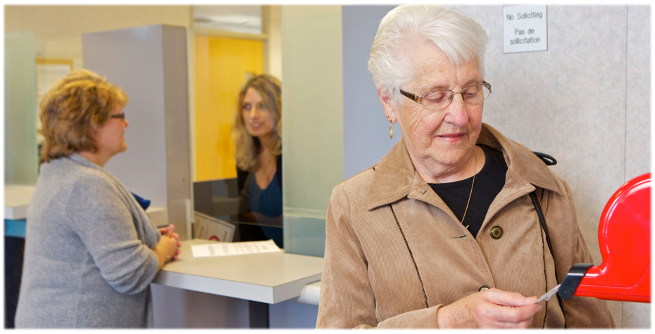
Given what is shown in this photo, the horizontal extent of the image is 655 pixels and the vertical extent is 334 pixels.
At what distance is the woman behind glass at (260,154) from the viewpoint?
2908 mm

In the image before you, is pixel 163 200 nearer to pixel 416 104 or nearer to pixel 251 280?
pixel 251 280

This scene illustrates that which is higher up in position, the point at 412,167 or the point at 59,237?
the point at 412,167

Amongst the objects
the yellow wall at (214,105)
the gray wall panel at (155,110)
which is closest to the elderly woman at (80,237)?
the gray wall panel at (155,110)

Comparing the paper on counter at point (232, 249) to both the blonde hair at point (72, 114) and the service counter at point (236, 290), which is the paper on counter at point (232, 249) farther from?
the blonde hair at point (72, 114)

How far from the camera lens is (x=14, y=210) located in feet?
9.46

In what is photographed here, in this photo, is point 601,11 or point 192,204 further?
point 192,204

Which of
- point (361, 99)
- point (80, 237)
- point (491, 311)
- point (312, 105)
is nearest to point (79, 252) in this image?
point (80, 237)

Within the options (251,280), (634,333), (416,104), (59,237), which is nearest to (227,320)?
(251,280)

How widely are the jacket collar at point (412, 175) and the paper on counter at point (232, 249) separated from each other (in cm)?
125

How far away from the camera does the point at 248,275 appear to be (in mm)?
2004

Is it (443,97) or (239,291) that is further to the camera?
(239,291)

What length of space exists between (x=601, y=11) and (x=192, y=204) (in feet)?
7.43

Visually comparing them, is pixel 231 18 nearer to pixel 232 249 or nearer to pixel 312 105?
pixel 312 105

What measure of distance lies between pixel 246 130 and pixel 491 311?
224cm
